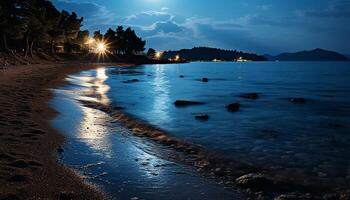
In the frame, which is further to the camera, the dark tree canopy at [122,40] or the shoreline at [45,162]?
the dark tree canopy at [122,40]

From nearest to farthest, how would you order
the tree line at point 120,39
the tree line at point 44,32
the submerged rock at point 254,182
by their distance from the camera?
1. the submerged rock at point 254,182
2. the tree line at point 44,32
3. the tree line at point 120,39

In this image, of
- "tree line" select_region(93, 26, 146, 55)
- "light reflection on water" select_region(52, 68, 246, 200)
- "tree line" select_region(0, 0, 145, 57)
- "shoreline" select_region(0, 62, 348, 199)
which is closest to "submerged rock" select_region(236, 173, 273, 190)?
"shoreline" select_region(0, 62, 348, 199)

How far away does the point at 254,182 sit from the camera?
830cm

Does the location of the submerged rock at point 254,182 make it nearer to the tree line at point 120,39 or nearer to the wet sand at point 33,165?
the wet sand at point 33,165

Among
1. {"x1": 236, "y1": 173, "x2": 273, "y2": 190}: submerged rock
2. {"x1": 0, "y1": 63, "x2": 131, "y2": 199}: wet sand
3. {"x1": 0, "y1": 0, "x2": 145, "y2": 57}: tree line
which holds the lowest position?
{"x1": 236, "y1": 173, "x2": 273, "y2": 190}: submerged rock

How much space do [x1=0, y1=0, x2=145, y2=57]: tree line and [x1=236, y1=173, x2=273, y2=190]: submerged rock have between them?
55480mm

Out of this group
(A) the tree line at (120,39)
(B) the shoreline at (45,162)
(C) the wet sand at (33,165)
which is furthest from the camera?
(A) the tree line at (120,39)

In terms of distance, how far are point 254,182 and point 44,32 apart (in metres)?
73.7

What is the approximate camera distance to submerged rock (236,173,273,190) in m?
8.16

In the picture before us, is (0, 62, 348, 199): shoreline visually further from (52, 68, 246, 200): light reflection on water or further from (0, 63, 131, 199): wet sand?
(52, 68, 246, 200): light reflection on water

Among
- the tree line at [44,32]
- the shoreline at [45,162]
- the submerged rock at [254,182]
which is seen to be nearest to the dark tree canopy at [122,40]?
the tree line at [44,32]

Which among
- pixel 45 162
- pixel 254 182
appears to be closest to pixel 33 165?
pixel 45 162

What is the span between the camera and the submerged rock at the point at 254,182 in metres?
8.16

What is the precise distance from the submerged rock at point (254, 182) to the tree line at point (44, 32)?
55.5 m
